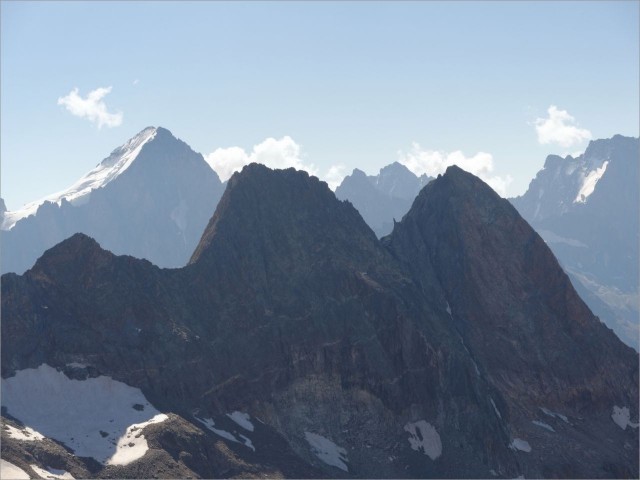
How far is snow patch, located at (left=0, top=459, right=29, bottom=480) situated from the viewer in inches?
4011

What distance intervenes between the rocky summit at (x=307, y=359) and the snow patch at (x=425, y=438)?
1.61 feet

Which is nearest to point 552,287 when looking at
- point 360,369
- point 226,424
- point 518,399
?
point 518,399

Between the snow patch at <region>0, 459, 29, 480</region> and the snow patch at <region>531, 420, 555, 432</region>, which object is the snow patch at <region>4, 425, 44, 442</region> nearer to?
the snow patch at <region>0, 459, 29, 480</region>

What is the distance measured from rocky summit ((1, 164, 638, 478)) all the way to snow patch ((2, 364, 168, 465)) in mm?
318

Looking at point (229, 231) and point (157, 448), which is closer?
point (157, 448)

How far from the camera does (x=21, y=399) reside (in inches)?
4943

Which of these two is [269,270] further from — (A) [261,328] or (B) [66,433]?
(B) [66,433]

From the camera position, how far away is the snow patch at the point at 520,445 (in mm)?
153375

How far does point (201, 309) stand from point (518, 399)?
69.8 metres

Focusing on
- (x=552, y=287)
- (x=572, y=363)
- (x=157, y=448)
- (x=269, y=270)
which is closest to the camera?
(x=157, y=448)

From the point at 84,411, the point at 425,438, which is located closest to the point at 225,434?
the point at 84,411

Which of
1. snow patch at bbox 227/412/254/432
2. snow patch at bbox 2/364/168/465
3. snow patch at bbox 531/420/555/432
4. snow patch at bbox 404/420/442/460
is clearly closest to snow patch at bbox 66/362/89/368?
snow patch at bbox 2/364/168/465

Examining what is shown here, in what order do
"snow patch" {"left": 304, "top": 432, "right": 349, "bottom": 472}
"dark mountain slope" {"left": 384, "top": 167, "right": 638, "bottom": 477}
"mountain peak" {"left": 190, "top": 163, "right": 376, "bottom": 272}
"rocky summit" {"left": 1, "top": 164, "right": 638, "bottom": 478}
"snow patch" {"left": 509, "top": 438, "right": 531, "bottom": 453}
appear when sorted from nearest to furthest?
"rocky summit" {"left": 1, "top": 164, "right": 638, "bottom": 478} → "snow patch" {"left": 304, "top": 432, "right": 349, "bottom": 472} → "snow patch" {"left": 509, "top": 438, "right": 531, "bottom": 453} → "mountain peak" {"left": 190, "top": 163, "right": 376, "bottom": 272} → "dark mountain slope" {"left": 384, "top": 167, "right": 638, "bottom": 477}

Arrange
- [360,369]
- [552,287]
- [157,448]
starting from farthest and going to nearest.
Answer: [552,287], [360,369], [157,448]
